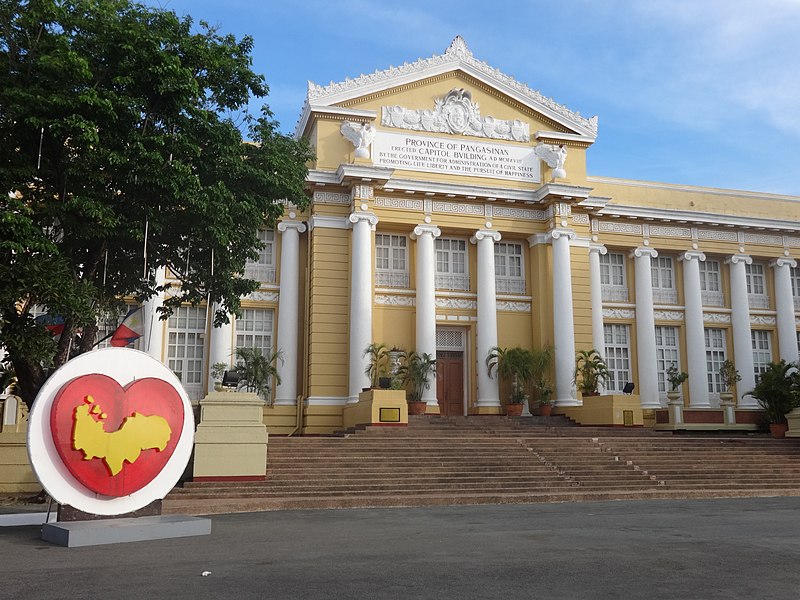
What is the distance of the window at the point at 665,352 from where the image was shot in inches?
1086

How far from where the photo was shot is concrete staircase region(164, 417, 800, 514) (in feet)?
45.6

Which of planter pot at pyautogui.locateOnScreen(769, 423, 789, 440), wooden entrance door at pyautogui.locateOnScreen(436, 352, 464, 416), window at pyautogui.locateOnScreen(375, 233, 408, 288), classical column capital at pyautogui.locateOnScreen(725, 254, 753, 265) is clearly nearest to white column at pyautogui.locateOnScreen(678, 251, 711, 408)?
classical column capital at pyautogui.locateOnScreen(725, 254, 753, 265)

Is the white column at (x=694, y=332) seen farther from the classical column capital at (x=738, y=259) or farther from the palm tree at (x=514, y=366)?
the palm tree at (x=514, y=366)

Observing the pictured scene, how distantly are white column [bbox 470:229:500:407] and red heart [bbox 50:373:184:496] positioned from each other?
1590 cm

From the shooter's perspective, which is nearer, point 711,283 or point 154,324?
point 154,324

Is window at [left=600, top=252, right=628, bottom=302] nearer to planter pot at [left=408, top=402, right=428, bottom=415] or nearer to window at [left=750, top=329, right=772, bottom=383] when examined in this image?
window at [left=750, top=329, right=772, bottom=383]

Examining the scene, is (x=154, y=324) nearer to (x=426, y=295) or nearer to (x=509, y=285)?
(x=426, y=295)

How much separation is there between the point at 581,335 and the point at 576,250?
115 inches

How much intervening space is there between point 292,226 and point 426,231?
169 inches

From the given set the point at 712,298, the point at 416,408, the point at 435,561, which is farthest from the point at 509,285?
the point at 435,561

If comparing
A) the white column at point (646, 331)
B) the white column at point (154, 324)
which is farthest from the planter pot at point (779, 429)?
the white column at point (154, 324)

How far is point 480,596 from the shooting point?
17.9 feet

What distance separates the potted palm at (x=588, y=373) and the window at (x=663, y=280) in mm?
4971

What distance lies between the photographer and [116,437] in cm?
873
